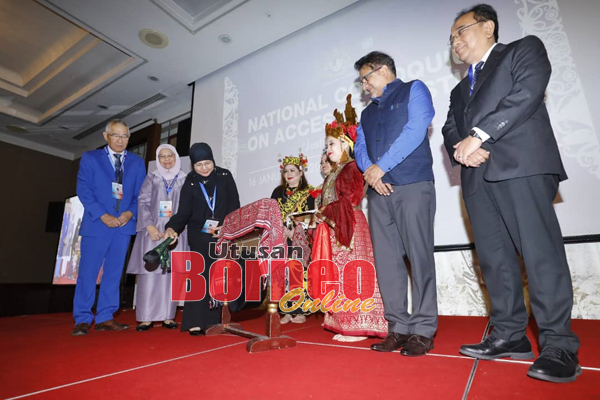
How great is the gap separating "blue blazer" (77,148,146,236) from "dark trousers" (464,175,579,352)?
9.24ft

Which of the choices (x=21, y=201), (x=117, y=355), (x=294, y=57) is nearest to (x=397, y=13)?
(x=294, y=57)

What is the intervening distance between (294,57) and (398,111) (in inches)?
123

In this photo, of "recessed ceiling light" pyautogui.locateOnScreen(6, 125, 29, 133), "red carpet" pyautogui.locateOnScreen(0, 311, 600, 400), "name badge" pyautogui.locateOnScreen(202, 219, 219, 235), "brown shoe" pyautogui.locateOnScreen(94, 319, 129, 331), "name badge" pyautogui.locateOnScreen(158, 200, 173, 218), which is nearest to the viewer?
"red carpet" pyautogui.locateOnScreen(0, 311, 600, 400)

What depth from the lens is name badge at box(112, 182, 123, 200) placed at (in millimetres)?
2977

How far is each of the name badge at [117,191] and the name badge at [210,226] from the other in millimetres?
1011

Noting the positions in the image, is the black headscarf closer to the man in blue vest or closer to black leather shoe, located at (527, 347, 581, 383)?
the man in blue vest

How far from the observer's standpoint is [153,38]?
481 centimetres

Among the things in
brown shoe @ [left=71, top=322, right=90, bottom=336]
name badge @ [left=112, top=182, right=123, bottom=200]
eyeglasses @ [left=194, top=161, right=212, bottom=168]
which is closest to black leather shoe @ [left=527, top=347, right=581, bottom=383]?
eyeglasses @ [left=194, top=161, right=212, bottom=168]

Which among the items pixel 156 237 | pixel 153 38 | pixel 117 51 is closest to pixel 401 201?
pixel 156 237

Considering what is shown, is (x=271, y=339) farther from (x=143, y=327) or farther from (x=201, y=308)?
(x=143, y=327)

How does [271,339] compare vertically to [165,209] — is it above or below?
below

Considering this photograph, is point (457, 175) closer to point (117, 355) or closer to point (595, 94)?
point (595, 94)

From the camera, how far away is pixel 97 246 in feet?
9.20

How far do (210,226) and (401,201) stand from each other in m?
1.50
